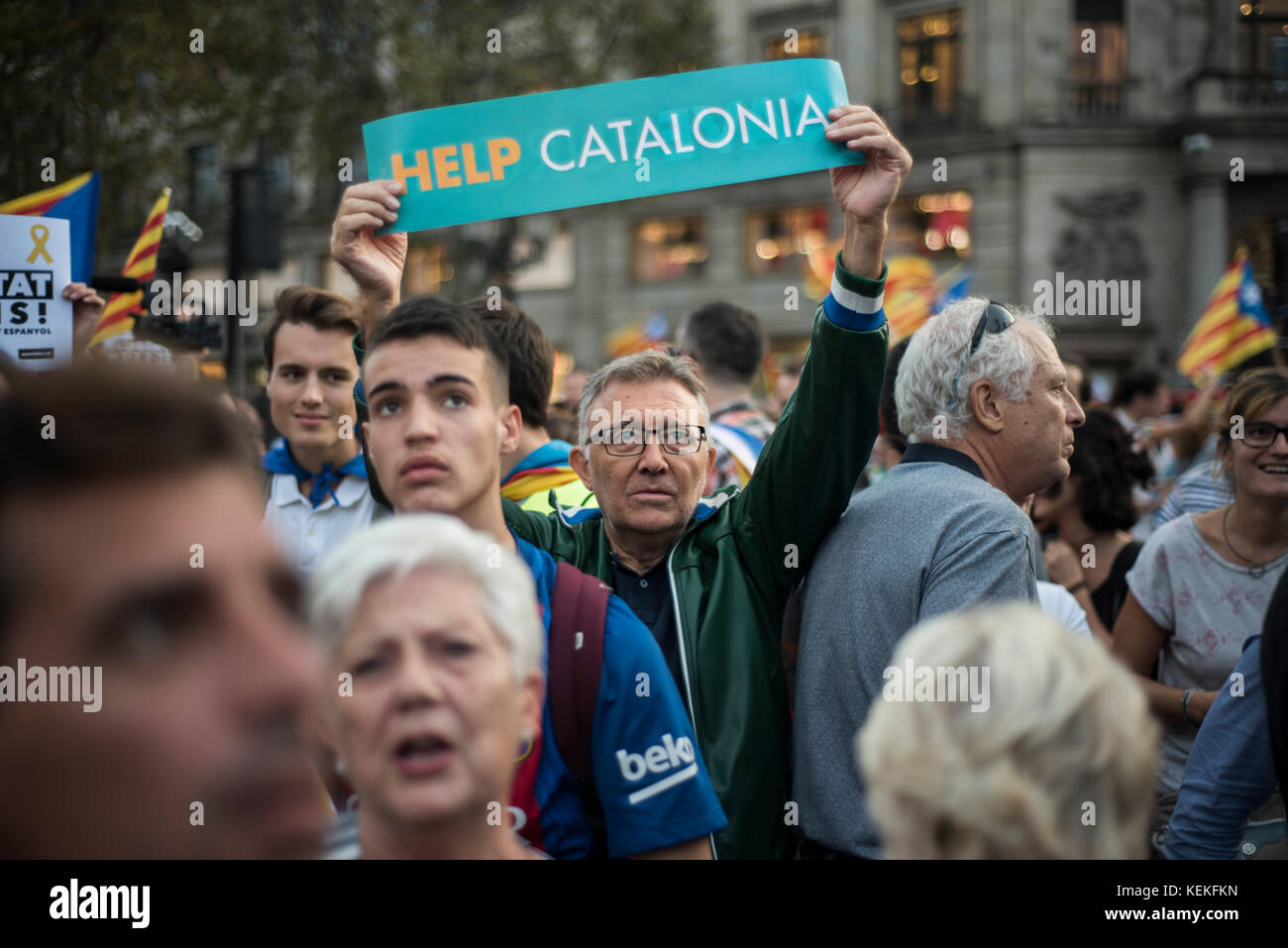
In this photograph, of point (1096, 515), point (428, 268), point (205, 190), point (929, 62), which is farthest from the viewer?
point (205, 190)

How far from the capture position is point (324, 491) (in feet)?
13.1

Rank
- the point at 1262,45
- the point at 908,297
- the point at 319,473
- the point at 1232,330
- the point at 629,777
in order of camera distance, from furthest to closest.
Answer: the point at 1262,45
the point at 1232,330
the point at 908,297
the point at 319,473
the point at 629,777

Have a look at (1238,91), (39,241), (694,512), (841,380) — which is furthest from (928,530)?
(1238,91)

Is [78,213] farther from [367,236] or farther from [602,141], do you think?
[602,141]

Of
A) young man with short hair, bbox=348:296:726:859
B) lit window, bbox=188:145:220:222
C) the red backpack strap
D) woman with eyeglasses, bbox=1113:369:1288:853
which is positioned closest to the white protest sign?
young man with short hair, bbox=348:296:726:859

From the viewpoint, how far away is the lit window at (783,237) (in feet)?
82.5

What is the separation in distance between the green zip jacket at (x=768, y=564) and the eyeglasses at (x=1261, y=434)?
1498 mm

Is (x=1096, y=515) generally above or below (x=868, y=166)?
below

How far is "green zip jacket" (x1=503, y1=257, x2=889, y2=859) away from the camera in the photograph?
2496 millimetres

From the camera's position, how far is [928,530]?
99.7 inches

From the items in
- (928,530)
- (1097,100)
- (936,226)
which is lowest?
(928,530)

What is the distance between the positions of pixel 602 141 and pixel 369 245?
63 cm
